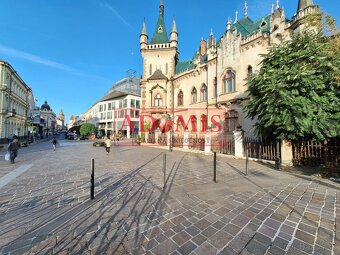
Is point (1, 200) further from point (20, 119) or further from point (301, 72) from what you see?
point (20, 119)

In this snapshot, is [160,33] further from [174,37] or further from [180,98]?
[180,98]

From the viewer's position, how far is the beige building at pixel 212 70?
54.3ft

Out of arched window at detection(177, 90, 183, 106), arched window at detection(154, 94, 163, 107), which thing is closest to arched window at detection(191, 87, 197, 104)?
arched window at detection(177, 90, 183, 106)

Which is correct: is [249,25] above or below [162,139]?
above

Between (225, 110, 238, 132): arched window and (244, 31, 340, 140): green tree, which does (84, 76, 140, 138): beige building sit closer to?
(225, 110, 238, 132): arched window

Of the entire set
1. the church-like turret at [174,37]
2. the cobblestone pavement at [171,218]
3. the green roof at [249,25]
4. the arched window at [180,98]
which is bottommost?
the cobblestone pavement at [171,218]

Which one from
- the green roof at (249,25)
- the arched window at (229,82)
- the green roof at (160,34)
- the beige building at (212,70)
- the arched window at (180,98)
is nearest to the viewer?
the beige building at (212,70)

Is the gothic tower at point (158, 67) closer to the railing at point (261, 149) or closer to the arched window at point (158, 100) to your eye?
the arched window at point (158, 100)

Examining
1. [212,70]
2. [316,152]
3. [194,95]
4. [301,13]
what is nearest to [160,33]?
[194,95]

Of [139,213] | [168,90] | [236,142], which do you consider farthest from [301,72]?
[168,90]

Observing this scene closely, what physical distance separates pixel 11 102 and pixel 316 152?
44897 mm

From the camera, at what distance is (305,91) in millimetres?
7945

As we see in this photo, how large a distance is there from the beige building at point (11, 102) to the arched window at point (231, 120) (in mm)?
35082

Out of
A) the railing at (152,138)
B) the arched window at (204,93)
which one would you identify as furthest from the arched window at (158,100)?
the arched window at (204,93)
